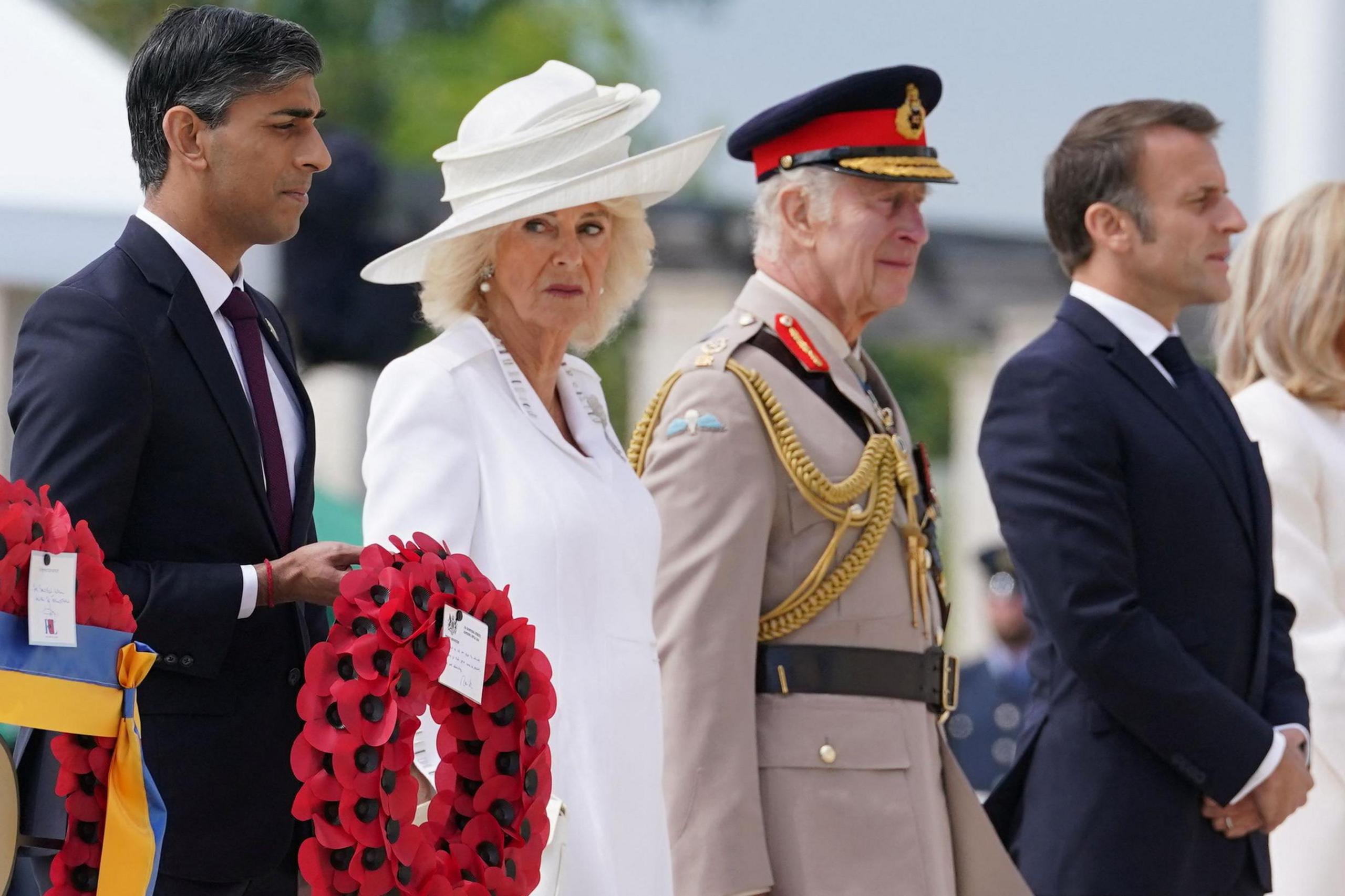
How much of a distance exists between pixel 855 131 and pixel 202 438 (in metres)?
1.81

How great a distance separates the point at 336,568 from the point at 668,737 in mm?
1138

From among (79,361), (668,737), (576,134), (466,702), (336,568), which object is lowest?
(668,737)

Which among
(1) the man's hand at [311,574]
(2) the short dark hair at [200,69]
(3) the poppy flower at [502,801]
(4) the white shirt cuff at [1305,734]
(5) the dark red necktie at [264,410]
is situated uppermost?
(2) the short dark hair at [200,69]

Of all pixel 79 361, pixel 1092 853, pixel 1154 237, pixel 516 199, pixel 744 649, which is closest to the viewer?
pixel 79 361

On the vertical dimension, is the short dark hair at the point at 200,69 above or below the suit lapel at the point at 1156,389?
above

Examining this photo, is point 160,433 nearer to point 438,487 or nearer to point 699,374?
point 438,487

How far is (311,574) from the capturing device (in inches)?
114

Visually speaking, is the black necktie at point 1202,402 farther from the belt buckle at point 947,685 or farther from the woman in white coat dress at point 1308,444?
the belt buckle at point 947,685

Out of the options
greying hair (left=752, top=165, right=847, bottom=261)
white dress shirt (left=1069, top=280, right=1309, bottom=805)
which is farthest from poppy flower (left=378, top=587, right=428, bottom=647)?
white dress shirt (left=1069, top=280, right=1309, bottom=805)

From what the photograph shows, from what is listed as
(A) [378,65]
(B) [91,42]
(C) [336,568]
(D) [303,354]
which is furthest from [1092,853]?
(A) [378,65]

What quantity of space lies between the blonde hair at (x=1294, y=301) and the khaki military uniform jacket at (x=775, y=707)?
4.64 feet

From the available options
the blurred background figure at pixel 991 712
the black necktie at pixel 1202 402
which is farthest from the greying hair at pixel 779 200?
the blurred background figure at pixel 991 712

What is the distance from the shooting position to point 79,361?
2.87m

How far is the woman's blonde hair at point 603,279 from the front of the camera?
371 centimetres
